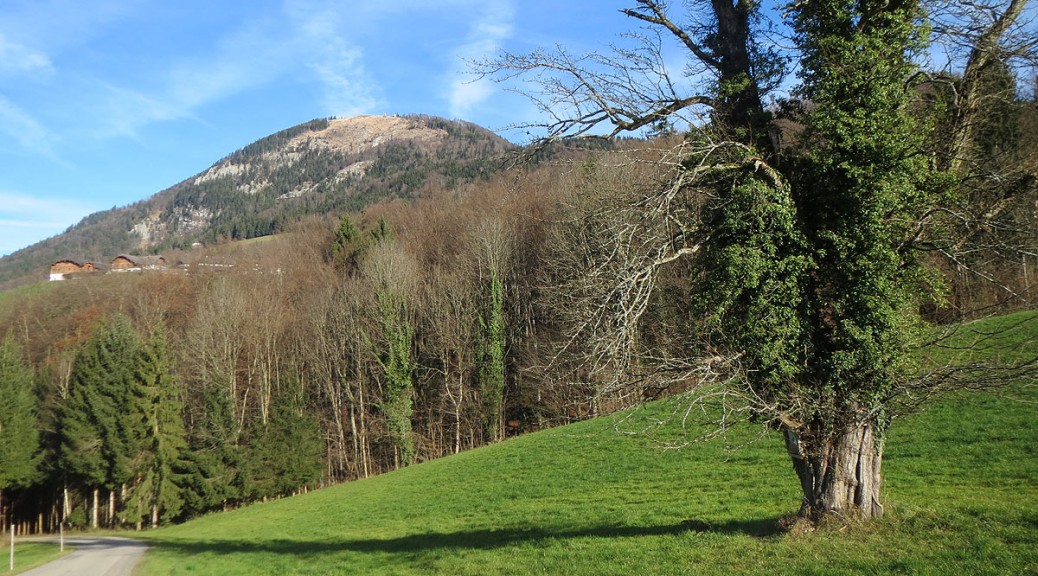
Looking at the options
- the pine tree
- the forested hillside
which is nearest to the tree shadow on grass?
the forested hillside

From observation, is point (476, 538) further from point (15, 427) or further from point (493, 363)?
point (15, 427)

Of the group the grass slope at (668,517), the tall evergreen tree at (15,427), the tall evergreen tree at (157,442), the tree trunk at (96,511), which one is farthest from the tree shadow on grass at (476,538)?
the tree trunk at (96,511)

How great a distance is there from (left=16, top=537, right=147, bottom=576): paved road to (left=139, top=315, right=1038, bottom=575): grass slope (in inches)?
31.7

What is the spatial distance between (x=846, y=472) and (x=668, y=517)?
418cm

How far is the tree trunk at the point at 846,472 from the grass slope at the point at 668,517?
0.24m

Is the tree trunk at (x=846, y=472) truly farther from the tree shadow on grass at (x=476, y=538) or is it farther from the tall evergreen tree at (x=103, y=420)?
the tall evergreen tree at (x=103, y=420)

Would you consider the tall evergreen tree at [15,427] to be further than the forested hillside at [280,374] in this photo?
No

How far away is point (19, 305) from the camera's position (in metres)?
58.7

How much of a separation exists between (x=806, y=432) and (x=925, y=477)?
493cm

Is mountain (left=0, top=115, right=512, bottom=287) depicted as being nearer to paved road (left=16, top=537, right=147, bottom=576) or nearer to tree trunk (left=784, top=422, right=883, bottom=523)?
paved road (left=16, top=537, right=147, bottom=576)

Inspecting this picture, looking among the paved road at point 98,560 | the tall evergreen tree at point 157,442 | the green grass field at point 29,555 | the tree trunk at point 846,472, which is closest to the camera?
the tree trunk at point 846,472

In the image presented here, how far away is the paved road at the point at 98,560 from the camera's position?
17547 millimetres

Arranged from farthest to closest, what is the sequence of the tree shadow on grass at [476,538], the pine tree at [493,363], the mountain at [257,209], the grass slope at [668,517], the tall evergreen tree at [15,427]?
the mountain at [257,209] → the pine tree at [493,363] → the tall evergreen tree at [15,427] → the tree shadow on grass at [476,538] → the grass slope at [668,517]

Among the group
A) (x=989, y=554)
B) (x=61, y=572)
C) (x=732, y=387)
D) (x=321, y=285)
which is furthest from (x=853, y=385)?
(x=321, y=285)
